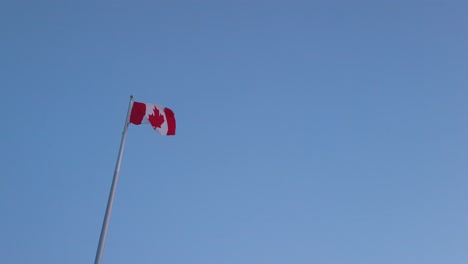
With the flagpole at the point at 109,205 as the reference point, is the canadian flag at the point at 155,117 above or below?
above

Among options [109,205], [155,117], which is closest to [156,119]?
[155,117]

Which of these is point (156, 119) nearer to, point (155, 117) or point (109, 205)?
point (155, 117)

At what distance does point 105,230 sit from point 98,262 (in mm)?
1225

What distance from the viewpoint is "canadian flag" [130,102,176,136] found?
25.3m

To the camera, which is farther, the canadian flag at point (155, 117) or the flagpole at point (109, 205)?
the canadian flag at point (155, 117)

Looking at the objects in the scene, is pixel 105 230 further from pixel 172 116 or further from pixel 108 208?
pixel 172 116

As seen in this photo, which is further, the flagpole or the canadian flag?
the canadian flag

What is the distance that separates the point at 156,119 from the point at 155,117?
100mm

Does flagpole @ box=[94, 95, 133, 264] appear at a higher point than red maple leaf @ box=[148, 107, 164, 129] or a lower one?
lower

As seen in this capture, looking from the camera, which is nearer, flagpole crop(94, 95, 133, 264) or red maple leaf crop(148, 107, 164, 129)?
flagpole crop(94, 95, 133, 264)

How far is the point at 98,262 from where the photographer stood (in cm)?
2127

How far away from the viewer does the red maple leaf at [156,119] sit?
25.6m

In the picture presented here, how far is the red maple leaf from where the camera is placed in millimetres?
25562

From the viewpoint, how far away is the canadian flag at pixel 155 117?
83.1 ft
